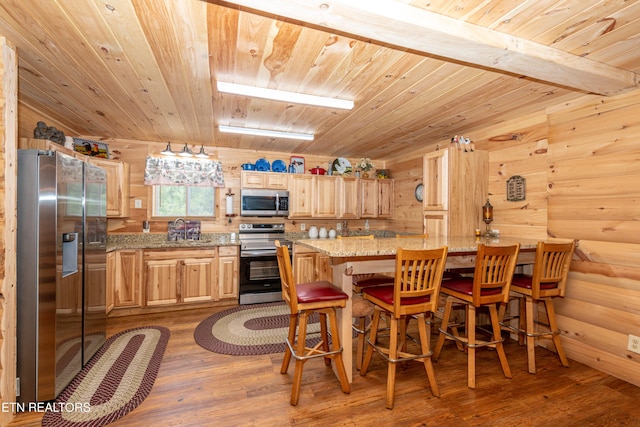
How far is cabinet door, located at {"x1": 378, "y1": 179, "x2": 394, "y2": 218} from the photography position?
16.8ft

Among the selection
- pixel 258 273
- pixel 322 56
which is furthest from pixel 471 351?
pixel 258 273

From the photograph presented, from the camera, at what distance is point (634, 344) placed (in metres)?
2.18

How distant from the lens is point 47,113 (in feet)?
10.00

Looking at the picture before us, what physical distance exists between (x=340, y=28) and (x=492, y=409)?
2.54 m

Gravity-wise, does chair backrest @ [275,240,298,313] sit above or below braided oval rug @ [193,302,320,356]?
above

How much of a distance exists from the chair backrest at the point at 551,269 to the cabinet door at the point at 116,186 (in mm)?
4725

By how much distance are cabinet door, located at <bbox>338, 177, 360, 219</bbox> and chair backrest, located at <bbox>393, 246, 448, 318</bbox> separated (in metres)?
2.91

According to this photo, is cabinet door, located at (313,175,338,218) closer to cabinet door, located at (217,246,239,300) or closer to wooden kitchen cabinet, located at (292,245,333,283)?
wooden kitchen cabinet, located at (292,245,333,283)

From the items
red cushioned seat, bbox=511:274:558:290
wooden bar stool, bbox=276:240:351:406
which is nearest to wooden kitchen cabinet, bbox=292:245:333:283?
wooden bar stool, bbox=276:240:351:406

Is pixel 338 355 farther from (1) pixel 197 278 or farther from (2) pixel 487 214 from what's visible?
(1) pixel 197 278

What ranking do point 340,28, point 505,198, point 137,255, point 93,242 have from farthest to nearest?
point 137,255 < point 505,198 < point 93,242 < point 340,28

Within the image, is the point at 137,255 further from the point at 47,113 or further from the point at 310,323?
the point at 310,323

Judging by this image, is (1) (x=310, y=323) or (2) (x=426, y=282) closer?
(2) (x=426, y=282)

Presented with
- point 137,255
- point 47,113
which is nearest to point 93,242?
point 137,255
